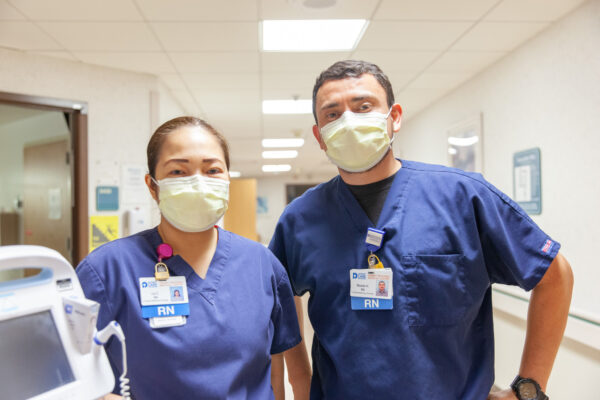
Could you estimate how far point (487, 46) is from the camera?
299cm

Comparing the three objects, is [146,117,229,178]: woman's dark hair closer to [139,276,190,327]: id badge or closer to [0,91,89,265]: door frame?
[139,276,190,327]: id badge

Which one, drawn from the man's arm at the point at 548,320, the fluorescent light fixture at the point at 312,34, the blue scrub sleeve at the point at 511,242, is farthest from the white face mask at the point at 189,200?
the fluorescent light fixture at the point at 312,34

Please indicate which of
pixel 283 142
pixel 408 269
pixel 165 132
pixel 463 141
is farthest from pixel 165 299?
pixel 283 142

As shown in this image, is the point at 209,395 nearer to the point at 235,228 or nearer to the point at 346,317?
the point at 346,317

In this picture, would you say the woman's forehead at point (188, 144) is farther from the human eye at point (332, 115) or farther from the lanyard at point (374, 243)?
the lanyard at point (374, 243)

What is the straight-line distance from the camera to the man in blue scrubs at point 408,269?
111 cm

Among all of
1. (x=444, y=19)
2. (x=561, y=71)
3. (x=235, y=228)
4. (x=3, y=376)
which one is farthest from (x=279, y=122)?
(x=3, y=376)

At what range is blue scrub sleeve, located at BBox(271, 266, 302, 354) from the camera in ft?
3.93

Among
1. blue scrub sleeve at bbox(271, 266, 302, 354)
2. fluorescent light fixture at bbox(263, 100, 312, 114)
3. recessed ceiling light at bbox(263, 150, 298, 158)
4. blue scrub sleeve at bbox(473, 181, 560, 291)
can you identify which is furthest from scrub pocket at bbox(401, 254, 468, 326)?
recessed ceiling light at bbox(263, 150, 298, 158)

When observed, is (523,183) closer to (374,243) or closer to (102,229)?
(374,243)

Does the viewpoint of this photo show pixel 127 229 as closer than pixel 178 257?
No

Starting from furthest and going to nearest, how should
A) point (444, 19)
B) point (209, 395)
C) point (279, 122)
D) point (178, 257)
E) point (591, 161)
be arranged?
1. point (279, 122)
2. point (444, 19)
3. point (591, 161)
4. point (178, 257)
5. point (209, 395)

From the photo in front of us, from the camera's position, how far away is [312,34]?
2793 mm

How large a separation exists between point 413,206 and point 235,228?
6411 mm
